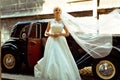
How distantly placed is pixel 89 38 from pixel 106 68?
94 cm

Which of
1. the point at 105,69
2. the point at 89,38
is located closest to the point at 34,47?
the point at 89,38

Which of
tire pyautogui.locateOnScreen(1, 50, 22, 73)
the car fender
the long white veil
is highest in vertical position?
the long white veil

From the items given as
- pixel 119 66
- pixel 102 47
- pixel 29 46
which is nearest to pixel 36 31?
pixel 29 46

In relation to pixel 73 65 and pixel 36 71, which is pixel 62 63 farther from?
pixel 36 71

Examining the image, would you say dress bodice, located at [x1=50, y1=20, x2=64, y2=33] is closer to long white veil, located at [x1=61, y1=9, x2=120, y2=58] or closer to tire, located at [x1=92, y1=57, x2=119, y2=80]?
long white veil, located at [x1=61, y1=9, x2=120, y2=58]

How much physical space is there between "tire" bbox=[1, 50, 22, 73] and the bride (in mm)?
893

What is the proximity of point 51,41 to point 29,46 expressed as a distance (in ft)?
3.24

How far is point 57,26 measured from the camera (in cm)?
754

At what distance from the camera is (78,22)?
7.74 meters

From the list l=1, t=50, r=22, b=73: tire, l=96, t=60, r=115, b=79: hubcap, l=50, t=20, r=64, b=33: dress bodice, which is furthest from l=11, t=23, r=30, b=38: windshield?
l=96, t=60, r=115, b=79: hubcap

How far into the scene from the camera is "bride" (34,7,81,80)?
7293 millimetres

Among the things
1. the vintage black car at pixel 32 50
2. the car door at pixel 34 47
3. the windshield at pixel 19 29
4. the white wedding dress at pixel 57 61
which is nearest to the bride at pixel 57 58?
the white wedding dress at pixel 57 61

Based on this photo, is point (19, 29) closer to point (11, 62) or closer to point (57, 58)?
point (11, 62)

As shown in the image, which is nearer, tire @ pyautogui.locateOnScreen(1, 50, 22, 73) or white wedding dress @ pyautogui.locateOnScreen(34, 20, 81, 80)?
white wedding dress @ pyautogui.locateOnScreen(34, 20, 81, 80)
